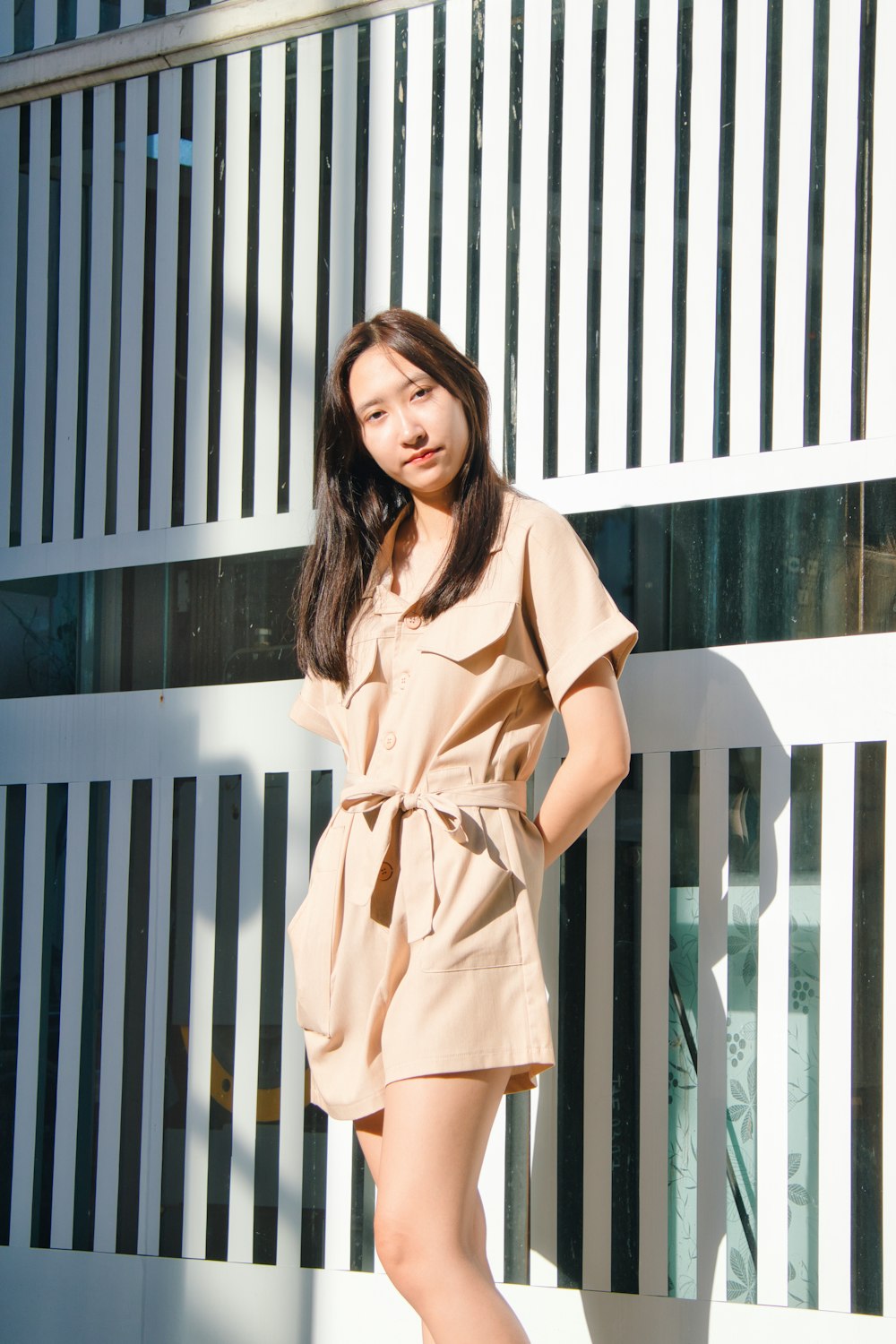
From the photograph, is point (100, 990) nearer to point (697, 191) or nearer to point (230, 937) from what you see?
point (230, 937)

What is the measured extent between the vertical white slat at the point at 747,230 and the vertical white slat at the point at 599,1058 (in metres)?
0.72

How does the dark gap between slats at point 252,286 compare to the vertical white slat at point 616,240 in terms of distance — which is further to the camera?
the dark gap between slats at point 252,286

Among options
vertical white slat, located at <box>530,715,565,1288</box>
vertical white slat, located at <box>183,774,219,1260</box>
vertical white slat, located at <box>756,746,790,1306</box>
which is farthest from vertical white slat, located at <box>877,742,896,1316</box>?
vertical white slat, located at <box>183,774,219,1260</box>

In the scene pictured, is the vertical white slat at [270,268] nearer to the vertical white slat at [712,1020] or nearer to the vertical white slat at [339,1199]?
the vertical white slat at [712,1020]

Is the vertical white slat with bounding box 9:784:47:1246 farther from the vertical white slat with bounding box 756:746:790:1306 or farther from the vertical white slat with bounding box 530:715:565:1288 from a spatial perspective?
the vertical white slat with bounding box 756:746:790:1306

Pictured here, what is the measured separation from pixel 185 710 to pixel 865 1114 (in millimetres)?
1535

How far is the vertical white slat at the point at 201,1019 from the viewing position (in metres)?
3.14

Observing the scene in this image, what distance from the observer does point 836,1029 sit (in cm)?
263

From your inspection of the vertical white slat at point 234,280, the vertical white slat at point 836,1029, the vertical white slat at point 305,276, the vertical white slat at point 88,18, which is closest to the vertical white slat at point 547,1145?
the vertical white slat at point 836,1029

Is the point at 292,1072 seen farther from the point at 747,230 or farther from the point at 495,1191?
the point at 747,230

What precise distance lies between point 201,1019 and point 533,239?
164 cm

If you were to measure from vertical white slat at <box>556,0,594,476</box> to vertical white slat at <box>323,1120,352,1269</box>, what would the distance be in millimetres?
1314

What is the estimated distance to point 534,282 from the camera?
120 inches

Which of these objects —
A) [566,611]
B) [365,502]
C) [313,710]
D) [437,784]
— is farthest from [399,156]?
[437,784]
